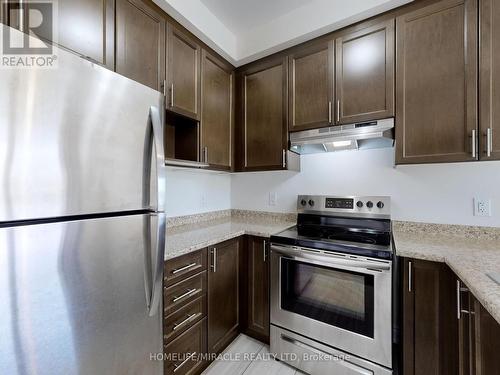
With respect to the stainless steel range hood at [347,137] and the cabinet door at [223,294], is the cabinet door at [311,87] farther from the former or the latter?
the cabinet door at [223,294]

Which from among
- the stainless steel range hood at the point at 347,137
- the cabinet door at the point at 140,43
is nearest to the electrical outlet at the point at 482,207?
the stainless steel range hood at the point at 347,137

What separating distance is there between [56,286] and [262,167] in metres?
1.65

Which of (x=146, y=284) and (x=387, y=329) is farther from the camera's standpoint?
(x=387, y=329)

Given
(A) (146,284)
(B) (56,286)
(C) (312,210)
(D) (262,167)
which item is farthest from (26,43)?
(C) (312,210)

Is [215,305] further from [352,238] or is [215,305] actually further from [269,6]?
[269,6]

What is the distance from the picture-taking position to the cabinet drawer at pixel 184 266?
1.32 m

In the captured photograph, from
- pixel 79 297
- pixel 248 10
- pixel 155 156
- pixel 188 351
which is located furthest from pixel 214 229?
pixel 248 10

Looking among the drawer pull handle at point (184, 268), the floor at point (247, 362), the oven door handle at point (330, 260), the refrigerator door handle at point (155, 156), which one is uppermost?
the refrigerator door handle at point (155, 156)

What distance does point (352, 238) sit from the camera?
1.65m

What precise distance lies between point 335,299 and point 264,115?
1581 millimetres

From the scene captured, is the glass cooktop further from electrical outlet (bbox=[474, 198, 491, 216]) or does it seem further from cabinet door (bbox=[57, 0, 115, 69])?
cabinet door (bbox=[57, 0, 115, 69])

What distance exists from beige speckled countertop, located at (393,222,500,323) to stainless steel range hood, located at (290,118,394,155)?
2.28ft

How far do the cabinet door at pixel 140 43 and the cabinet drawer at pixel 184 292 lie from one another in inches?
49.5

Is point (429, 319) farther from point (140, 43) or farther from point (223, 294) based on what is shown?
point (140, 43)
